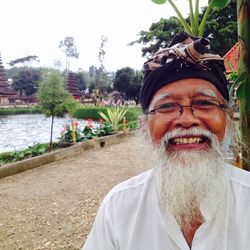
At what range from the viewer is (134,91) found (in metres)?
34.7

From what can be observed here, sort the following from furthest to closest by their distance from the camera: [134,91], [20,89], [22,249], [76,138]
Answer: [20,89] → [134,91] → [76,138] → [22,249]

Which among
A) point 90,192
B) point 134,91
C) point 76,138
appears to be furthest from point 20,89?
point 90,192

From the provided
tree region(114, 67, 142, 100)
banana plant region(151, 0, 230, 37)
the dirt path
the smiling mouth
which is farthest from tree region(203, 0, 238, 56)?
tree region(114, 67, 142, 100)

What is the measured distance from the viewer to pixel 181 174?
125 centimetres

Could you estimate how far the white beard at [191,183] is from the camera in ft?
3.99

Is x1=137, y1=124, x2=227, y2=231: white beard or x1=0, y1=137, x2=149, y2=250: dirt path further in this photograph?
x1=0, y1=137, x2=149, y2=250: dirt path

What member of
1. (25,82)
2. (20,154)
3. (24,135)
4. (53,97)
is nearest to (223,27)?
(24,135)

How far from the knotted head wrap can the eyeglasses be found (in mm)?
84

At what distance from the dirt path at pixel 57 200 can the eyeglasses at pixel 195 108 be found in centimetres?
60

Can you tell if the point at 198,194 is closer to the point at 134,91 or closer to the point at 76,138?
the point at 76,138

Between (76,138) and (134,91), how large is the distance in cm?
2626

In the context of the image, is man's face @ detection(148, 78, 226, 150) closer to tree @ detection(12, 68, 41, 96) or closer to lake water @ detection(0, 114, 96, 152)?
lake water @ detection(0, 114, 96, 152)

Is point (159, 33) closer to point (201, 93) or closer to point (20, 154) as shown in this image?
point (20, 154)

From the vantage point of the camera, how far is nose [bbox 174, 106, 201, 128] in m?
1.20
